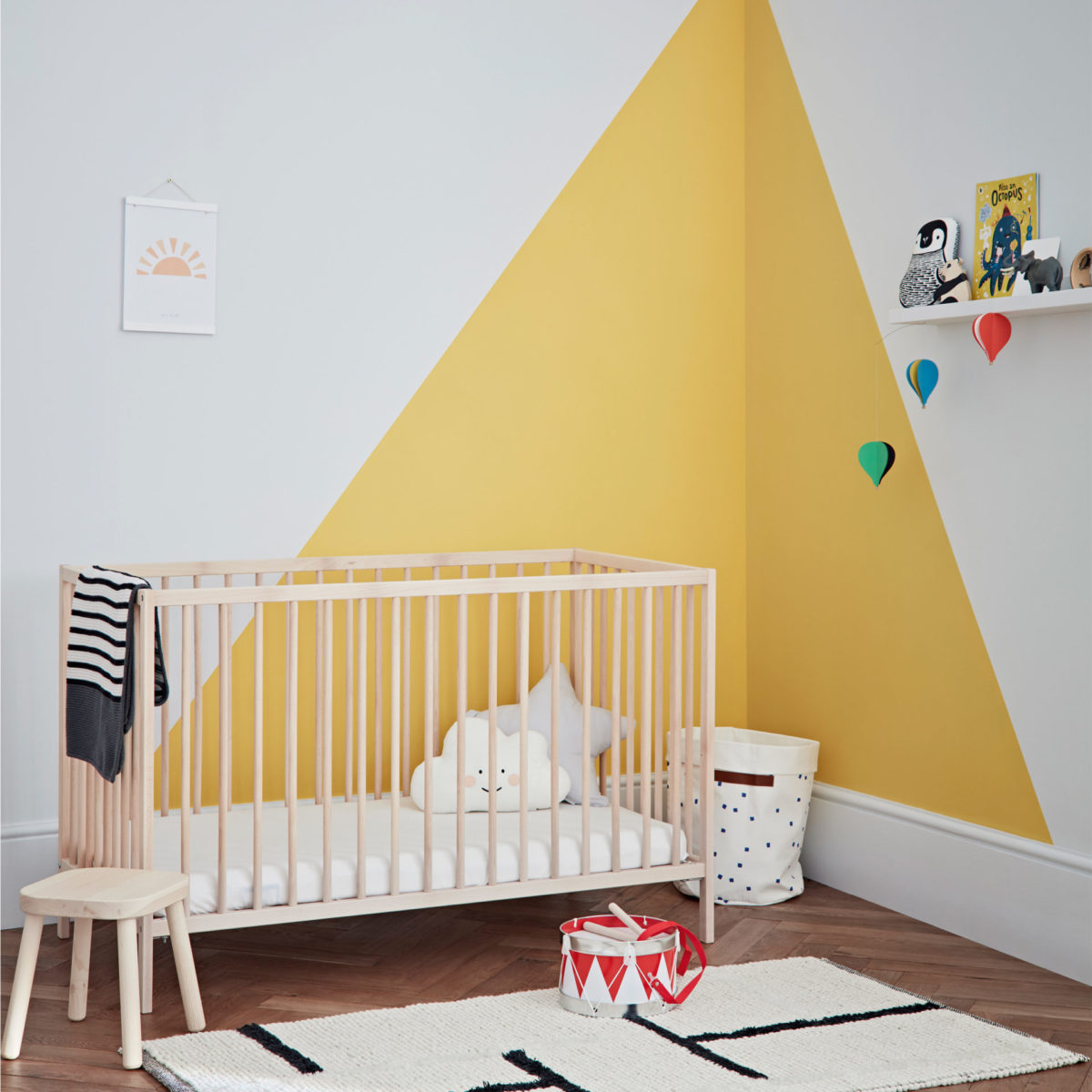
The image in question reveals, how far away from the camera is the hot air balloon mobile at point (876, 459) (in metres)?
3.16

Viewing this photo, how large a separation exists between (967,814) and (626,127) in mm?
2015

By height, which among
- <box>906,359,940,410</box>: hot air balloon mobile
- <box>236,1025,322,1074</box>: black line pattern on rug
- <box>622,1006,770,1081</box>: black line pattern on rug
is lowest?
<box>622,1006,770,1081</box>: black line pattern on rug

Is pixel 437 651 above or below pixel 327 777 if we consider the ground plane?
above

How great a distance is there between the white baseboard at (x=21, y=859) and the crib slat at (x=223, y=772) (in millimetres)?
736

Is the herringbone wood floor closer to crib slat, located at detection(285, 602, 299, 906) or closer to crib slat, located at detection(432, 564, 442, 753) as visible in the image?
crib slat, located at detection(285, 602, 299, 906)

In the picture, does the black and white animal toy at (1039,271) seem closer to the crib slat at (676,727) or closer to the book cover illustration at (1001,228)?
the book cover illustration at (1001,228)

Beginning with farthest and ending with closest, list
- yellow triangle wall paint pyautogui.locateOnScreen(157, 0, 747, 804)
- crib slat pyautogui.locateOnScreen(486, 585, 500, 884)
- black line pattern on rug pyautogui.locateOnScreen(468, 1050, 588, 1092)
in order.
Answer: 1. yellow triangle wall paint pyautogui.locateOnScreen(157, 0, 747, 804)
2. crib slat pyautogui.locateOnScreen(486, 585, 500, 884)
3. black line pattern on rug pyautogui.locateOnScreen(468, 1050, 588, 1092)

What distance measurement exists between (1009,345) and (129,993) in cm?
219

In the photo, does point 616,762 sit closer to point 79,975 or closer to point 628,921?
point 628,921

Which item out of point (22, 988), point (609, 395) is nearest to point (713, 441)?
point (609, 395)

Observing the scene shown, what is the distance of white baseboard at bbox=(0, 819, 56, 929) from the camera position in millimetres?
3000

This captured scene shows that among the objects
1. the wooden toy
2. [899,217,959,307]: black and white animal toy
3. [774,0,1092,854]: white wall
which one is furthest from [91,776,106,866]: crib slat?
the wooden toy

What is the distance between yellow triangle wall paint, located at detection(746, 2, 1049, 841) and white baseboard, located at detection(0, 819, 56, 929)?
1916 mm

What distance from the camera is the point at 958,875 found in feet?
9.95
